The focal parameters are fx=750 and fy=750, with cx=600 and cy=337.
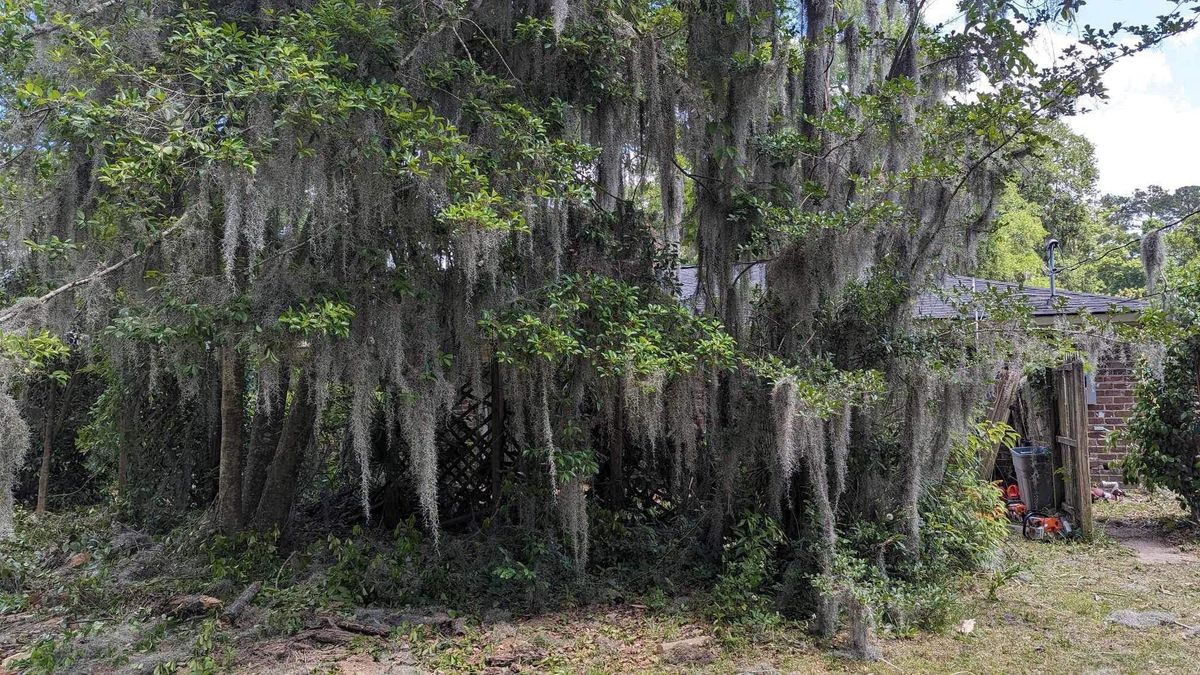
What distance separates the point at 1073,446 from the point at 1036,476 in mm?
501

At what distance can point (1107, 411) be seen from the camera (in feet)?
27.7

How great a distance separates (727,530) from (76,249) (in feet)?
14.7

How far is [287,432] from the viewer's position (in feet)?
18.2

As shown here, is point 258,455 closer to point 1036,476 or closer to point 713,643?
point 713,643

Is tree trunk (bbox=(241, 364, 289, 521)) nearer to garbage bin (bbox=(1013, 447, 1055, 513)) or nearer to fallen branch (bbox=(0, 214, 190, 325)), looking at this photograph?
fallen branch (bbox=(0, 214, 190, 325))

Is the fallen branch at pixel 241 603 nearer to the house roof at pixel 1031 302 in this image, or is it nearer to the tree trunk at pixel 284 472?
the tree trunk at pixel 284 472

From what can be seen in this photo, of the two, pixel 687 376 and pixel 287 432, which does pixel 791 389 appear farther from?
pixel 287 432

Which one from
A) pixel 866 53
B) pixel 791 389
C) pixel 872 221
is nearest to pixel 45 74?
pixel 791 389

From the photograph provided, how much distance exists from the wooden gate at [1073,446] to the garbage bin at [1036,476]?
0.06 m

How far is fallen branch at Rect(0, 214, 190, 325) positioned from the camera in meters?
4.08

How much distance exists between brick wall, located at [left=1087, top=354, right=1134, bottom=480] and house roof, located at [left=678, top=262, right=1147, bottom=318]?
813mm

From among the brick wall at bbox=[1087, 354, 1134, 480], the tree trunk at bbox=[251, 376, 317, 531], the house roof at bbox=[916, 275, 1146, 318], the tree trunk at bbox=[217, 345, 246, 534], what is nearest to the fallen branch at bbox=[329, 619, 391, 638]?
the tree trunk at bbox=[251, 376, 317, 531]

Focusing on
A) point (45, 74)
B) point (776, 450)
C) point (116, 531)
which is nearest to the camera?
point (45, 74)

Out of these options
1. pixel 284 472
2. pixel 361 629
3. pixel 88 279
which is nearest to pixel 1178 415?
pixel 361 629
